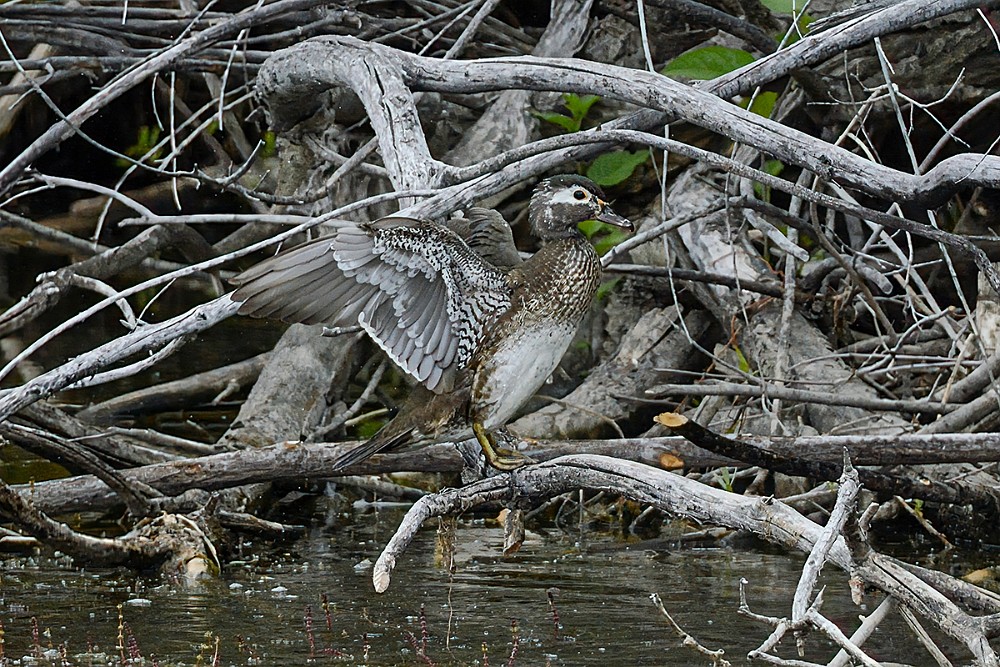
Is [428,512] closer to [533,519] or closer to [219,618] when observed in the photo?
[219,618]

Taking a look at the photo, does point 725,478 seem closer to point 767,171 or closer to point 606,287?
point 606,287

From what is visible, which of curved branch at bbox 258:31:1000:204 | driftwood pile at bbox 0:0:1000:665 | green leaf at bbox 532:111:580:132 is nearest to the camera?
curved branch at bbox 258:31:1000:204

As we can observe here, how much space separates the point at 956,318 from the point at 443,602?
2.68 m

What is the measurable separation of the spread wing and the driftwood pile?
0.20 metres

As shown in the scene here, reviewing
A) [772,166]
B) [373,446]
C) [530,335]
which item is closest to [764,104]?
[772,166]

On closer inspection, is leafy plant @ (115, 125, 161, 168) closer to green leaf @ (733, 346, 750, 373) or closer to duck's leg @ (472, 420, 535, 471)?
green leaf @ (733, 346, 750, 373)

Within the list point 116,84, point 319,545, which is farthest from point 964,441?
point 116,84

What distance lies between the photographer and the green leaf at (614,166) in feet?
18.2

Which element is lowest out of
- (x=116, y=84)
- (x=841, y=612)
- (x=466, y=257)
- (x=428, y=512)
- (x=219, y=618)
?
(x=841, y=612)

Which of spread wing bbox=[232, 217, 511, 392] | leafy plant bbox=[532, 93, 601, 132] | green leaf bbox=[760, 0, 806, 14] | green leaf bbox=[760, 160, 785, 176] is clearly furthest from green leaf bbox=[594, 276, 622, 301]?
spread wing bbox=[232, 217, 511, 392]

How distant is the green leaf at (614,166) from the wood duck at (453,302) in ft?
4.83

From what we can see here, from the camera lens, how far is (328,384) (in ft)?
18.4

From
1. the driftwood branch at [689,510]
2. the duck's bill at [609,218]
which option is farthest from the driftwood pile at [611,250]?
the duck's bill at [609,218]

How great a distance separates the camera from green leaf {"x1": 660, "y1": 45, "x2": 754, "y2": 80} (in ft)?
16.7
